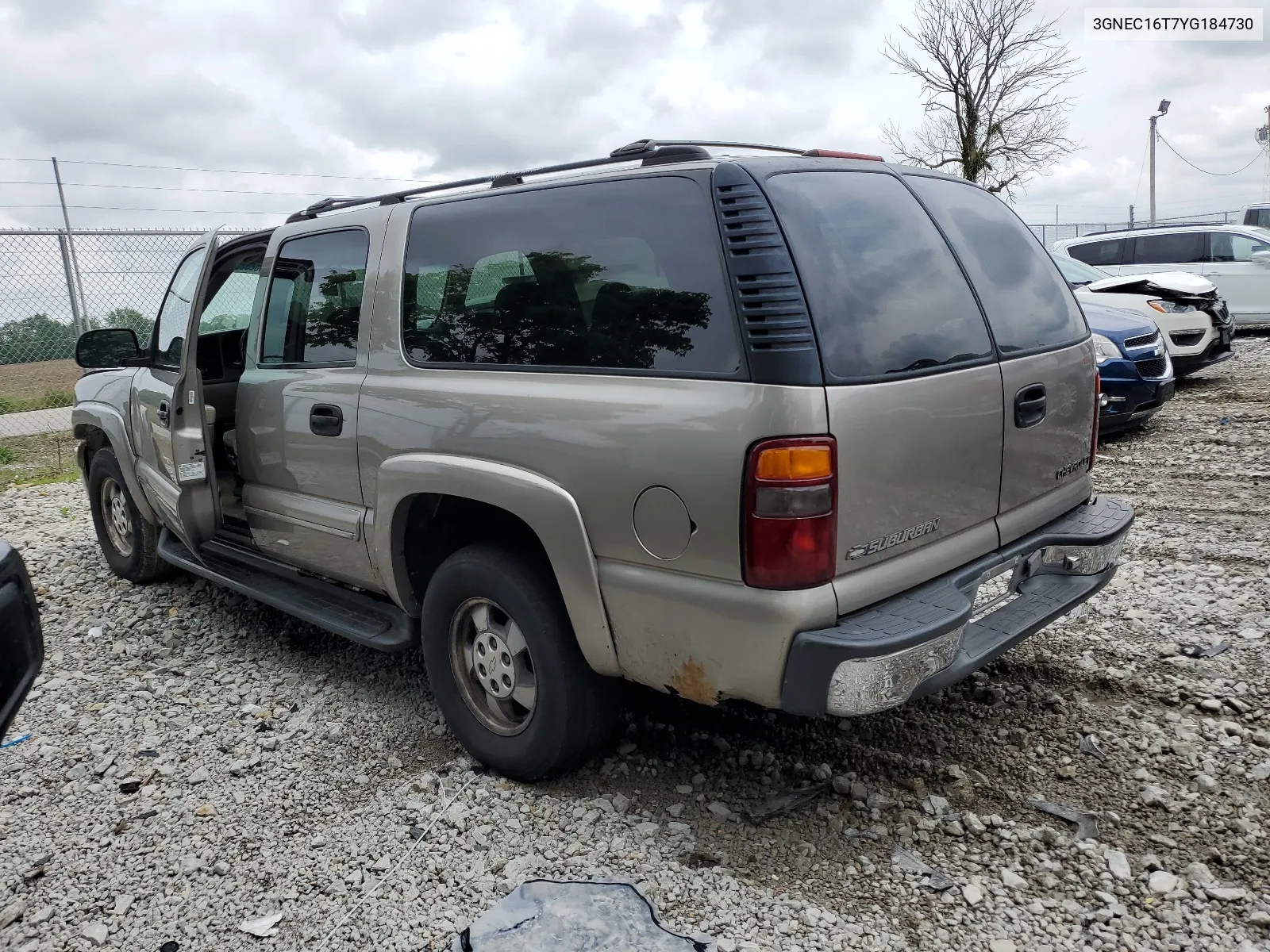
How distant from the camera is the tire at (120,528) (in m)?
5.24

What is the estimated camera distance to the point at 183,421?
418cm

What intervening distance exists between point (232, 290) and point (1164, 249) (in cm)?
1299

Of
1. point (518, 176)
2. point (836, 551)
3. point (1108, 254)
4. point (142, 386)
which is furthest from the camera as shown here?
point (1108, 254)

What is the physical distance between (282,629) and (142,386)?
135 cm

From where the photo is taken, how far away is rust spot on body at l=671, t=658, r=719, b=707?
8.41 ft

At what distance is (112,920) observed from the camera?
8.79 ft

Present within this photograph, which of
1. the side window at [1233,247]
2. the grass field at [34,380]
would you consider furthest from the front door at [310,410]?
the side window at [1233,247]

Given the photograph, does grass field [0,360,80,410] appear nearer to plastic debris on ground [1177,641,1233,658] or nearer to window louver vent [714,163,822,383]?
window louver vent [714,163,822,383]

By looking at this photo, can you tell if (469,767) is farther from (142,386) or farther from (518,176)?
(142,386)

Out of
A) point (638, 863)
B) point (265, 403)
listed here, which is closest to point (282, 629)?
point (265, 403)

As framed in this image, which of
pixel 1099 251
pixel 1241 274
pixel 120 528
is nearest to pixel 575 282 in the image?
pixel 120 528

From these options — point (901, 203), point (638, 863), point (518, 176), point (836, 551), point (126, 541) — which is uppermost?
point (518, 176)

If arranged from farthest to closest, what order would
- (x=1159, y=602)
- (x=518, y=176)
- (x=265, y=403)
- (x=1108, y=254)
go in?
(x=1108, y=254) < (x=1159, y=602) < (x=265, y=403) < (x=518, y=176)

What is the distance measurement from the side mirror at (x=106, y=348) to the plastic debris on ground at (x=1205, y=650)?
4899 mm
